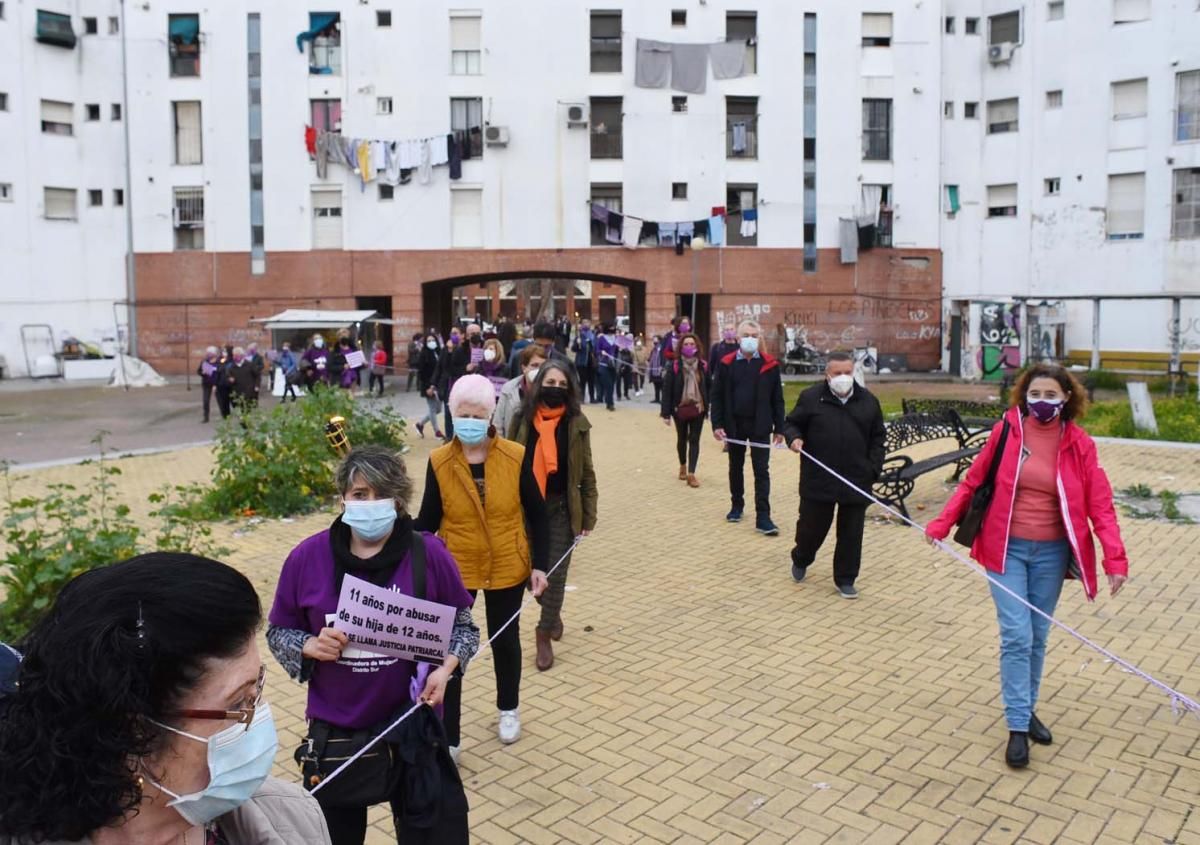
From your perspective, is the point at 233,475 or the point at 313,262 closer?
the point at 233,475

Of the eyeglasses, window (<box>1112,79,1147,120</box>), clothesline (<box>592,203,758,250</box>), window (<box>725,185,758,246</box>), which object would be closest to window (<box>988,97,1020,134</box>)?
window (<box>1112,79,1147,120</box>)

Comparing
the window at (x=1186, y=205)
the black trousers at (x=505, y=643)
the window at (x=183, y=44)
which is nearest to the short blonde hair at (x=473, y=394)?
the black trousers at (x=505, y=643)

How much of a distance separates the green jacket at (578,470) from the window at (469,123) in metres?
31.0

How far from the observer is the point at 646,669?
A: 630 cm

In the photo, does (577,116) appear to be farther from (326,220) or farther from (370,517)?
(370,517)

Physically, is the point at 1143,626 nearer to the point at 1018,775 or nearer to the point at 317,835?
the point at 1018,775

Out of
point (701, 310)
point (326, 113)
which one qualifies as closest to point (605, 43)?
point (701, 310)

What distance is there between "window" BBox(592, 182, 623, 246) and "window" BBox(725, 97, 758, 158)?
4131mm

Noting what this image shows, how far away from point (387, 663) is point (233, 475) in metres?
8.44

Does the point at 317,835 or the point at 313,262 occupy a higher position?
the point at 313,262

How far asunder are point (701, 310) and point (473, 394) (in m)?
32.4

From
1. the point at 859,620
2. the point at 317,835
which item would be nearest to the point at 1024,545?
the point at 859,620

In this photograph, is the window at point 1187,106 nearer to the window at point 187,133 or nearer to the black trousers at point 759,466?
the black trousers at point 759,466

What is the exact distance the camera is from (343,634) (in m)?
3.26
